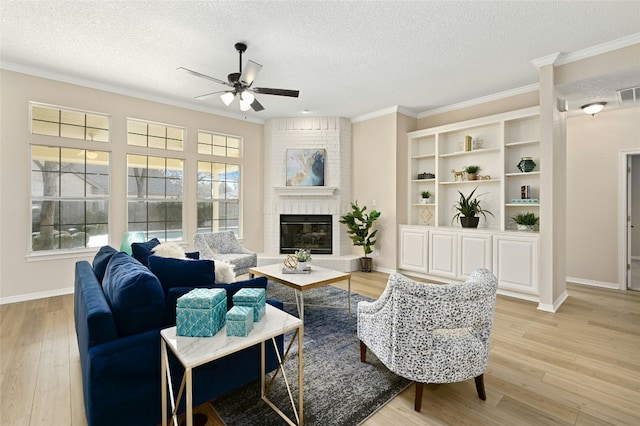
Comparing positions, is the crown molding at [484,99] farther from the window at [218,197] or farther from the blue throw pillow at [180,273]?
the blue throw pillow at [180,273]

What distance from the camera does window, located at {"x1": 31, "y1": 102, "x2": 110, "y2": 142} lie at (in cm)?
408

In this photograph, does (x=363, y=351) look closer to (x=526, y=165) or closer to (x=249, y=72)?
(x=249, y=72)

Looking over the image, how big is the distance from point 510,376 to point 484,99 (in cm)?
426

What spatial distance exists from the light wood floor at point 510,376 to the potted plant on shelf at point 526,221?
1.16 meters

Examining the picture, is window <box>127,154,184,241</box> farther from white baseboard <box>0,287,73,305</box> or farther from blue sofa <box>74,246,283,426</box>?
blue sofa <box>74,246,283,426</box>

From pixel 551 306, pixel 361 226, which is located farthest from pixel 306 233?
pixel 551 306

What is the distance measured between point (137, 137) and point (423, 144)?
504 centimetres

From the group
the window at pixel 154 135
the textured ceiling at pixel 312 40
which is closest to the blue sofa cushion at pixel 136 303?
the textured ceiling at pixel 312 40

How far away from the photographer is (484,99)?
16.2 ft

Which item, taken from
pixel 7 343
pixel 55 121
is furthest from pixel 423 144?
pixel 7 343

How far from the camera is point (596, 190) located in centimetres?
481

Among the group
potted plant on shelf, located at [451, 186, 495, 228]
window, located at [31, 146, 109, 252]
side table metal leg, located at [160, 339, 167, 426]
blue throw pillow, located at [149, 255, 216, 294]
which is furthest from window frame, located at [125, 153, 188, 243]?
potted plant on shelf, located at [451, 186, 495, 228]

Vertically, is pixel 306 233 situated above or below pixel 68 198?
below

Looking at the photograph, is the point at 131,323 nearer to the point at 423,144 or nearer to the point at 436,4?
the point at 436,4
